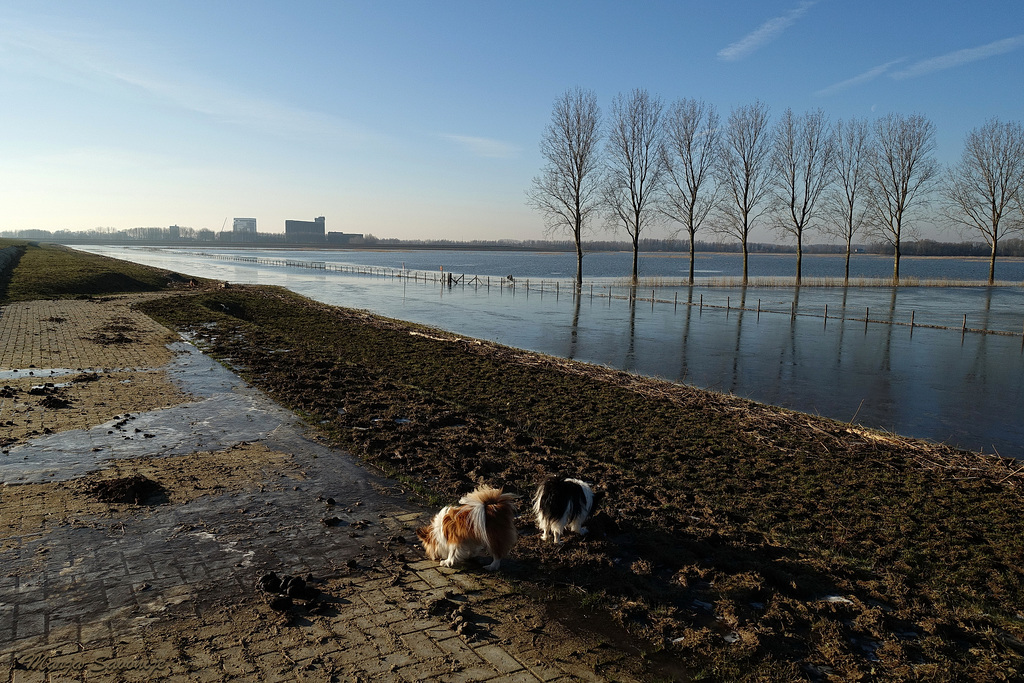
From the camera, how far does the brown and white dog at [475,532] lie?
5.21 meters

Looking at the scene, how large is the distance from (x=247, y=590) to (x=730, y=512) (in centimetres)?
477

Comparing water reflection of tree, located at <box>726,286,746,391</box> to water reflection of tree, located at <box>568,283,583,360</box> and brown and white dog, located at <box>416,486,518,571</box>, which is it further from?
brown and white dog, located at <box>416,486,518,571</box>

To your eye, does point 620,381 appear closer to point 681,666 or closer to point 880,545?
point 880,545

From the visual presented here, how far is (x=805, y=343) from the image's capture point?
22.4 meters

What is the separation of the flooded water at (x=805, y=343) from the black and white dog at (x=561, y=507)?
300 inches

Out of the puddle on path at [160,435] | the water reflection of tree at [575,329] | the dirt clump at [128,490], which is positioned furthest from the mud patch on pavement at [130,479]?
the water reflection of tree at [575,329]

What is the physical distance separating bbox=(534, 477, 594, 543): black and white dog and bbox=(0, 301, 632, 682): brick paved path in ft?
2.89

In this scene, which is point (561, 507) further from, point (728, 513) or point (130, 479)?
point (130, 479)

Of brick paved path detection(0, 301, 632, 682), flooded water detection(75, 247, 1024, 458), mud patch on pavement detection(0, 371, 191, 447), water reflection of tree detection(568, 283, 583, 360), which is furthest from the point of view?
water reflection of tree detection(568, 283, 583, 360)

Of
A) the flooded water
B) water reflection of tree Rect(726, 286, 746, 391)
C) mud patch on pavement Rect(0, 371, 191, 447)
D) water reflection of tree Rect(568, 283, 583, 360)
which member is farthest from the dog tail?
water reflection of tree Rect(568, 283, 583, 360)

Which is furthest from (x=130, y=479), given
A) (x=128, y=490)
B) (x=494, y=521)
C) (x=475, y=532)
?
(x=494, y=521)

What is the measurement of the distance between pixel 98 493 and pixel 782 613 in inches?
264

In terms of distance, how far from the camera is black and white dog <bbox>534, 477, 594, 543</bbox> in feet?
18.8

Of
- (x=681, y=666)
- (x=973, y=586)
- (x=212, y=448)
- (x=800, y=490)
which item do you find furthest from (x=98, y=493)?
(x=973, y=586)
